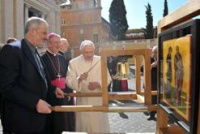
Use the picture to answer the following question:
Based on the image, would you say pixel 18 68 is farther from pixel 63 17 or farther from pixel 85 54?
pixel 63 17

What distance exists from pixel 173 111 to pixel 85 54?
230 cm

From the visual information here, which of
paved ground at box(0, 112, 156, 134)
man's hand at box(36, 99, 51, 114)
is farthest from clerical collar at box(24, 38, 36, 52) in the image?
paved ground at box(0, 112, 156, 134)

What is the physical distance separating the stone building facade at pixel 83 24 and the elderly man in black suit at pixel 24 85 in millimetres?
50131

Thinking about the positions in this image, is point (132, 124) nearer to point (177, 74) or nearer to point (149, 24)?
point (177, 74)

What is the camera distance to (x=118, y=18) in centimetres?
5175

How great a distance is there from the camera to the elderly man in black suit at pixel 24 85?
2543 mm

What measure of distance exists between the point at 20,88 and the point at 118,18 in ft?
164

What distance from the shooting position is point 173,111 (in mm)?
1730

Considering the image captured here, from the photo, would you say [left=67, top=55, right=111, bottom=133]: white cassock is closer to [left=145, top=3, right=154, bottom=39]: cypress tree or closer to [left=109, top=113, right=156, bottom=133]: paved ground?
[left=109, top=113, right=156, bottom=133]: paved ground

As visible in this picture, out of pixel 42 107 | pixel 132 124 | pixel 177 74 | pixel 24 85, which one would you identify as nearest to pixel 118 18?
pixel 132 124

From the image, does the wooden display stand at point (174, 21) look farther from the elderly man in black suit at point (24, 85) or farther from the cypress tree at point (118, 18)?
the cypress tree at point (118, 18)

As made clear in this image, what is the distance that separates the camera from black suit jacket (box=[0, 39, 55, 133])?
2.54m

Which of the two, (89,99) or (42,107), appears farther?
(89,99)

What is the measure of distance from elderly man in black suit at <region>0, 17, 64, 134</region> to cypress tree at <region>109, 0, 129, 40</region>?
48.2 meters
